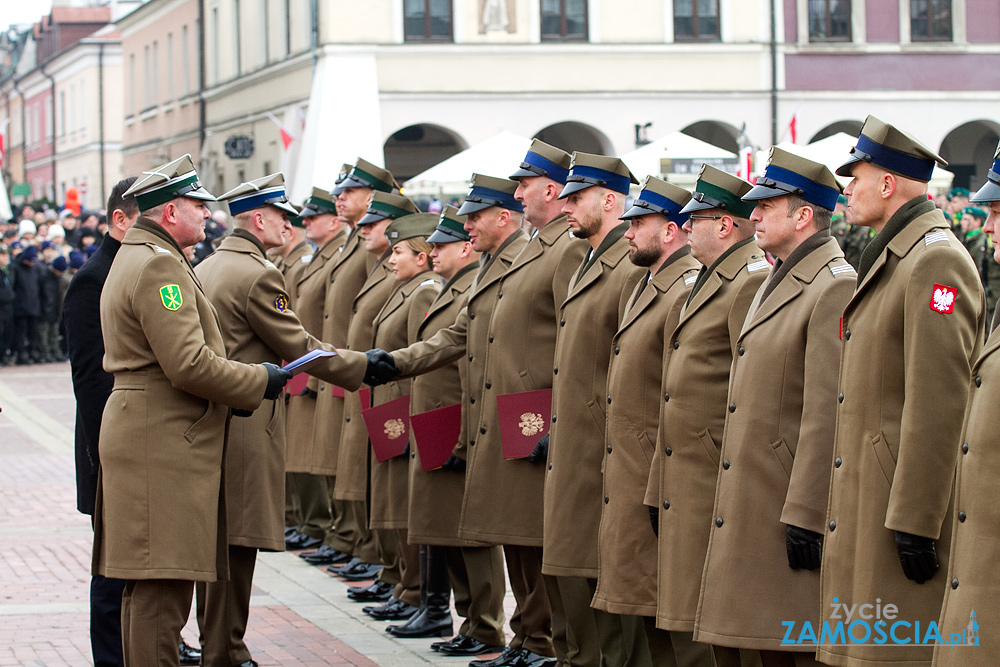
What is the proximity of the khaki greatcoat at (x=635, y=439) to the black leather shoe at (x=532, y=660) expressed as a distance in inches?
44.6

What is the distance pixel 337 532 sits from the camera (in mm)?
9891

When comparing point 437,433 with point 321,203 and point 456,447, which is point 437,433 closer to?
point 456,447

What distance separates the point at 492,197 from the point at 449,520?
167 cm

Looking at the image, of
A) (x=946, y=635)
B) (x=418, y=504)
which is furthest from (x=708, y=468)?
(x=418, y=504)

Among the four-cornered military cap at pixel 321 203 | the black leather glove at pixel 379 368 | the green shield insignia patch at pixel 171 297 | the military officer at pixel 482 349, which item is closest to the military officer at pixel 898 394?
the military officer at pixel 482 349

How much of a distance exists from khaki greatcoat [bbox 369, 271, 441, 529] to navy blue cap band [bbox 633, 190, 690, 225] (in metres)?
2.39

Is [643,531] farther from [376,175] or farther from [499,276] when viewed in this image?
[376,175]

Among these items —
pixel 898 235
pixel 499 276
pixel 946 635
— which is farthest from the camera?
pixel 499 276

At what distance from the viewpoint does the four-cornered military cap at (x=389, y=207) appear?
8.82 meters

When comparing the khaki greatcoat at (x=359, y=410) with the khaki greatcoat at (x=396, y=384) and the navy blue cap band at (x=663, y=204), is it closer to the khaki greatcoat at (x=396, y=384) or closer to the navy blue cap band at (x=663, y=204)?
the khaki greatcoat at (x=396, y=384)

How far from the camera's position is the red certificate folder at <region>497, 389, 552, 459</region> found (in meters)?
6.71

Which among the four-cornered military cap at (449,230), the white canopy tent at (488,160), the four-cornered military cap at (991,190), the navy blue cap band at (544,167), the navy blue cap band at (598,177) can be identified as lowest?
the four-cornered military cap at (991,190)

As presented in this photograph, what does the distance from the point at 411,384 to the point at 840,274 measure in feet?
11.9

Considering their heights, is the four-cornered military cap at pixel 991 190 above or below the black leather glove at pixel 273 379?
above
